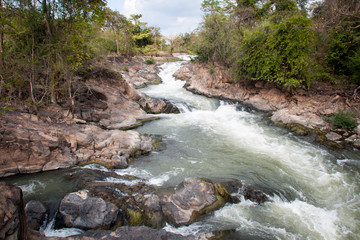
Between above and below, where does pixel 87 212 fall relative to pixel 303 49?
below

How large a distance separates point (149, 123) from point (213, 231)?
28.6 ft

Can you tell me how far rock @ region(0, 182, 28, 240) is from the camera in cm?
281

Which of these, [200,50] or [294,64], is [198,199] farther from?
[200,50]

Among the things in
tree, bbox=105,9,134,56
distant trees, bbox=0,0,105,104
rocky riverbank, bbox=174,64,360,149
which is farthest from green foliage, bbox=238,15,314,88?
tree, bbox=105,9,134,56

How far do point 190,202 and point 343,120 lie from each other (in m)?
10.5

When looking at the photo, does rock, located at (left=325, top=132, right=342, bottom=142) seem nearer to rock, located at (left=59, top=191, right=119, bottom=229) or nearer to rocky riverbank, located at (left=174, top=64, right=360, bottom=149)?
rocky riverbank, located at (left=174, top=64, right=360, bottom=149)

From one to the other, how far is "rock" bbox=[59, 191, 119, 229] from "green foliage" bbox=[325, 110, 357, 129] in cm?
1230

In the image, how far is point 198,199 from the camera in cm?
591

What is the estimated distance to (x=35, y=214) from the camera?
16.4ft

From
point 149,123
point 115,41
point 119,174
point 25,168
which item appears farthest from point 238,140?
point 115,41

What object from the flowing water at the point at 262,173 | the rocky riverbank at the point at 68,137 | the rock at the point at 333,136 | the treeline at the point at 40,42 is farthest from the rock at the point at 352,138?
the treeline at the point at 40,42

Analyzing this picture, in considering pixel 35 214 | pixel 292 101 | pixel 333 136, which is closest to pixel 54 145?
pixel 35 214

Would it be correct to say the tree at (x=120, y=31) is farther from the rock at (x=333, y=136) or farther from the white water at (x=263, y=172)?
the rock at (x=333, y=136)

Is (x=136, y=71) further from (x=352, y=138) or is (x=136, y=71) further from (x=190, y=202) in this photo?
(x=190, y=202)
